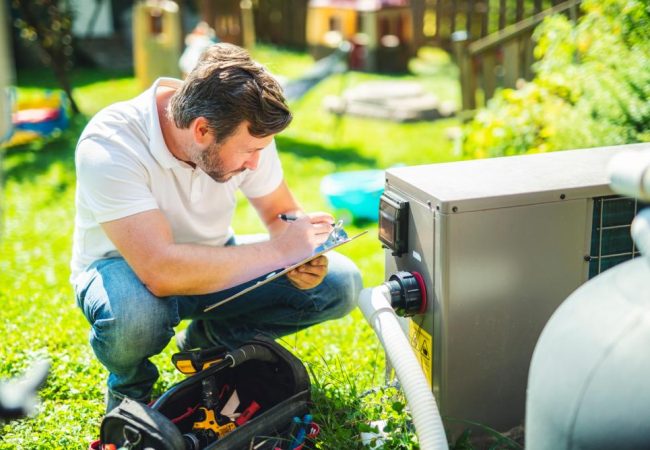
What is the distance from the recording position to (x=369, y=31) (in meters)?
9.31

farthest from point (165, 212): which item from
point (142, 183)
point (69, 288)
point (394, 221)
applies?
point (69, 288)

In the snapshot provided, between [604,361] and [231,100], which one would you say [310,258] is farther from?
[604,361]

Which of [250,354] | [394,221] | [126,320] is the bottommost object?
[250,354]

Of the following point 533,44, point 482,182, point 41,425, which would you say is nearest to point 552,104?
point 533,44

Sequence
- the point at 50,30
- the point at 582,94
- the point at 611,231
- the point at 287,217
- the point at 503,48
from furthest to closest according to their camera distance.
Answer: the point at 50,30 < the point at 503,48 < the point at 582,94 < the point at 287,217 < the point at 611,231

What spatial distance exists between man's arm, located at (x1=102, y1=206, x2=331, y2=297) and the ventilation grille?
735 mm

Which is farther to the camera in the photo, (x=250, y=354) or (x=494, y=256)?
(x=250, y=354)

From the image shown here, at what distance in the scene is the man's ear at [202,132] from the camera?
86.3 inches

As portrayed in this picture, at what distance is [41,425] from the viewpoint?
8.01ft

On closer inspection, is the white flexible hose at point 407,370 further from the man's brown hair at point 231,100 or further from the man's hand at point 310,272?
the man's brown hair at point 231,100

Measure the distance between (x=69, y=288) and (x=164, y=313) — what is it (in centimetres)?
154

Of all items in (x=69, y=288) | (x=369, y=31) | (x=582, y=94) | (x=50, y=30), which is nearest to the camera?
(x=69, y=288)

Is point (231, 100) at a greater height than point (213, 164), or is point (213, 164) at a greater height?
point (231, 100)

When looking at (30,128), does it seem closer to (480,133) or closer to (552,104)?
(480,133)
